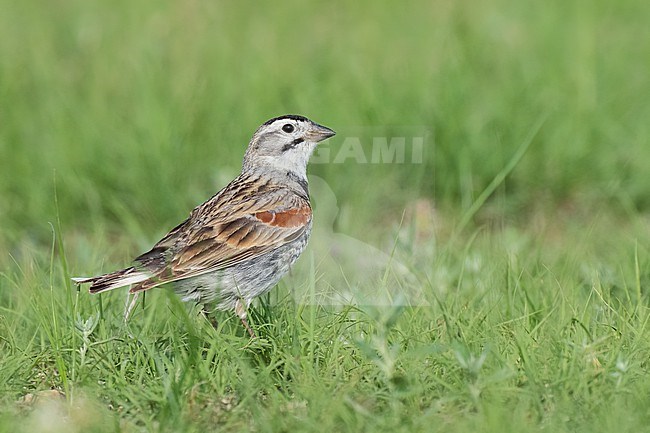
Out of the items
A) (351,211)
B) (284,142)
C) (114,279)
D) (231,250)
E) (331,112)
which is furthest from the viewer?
(331,112)

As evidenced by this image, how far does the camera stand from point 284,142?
578cm

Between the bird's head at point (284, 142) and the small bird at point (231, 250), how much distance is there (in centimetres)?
16

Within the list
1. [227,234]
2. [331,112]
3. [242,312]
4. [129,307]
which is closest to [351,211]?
[331,112]

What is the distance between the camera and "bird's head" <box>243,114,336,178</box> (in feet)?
18.9

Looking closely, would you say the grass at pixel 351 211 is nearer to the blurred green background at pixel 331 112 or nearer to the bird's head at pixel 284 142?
the blurred green background at pixel 331 112

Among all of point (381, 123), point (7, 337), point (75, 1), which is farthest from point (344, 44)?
point (7, 337)

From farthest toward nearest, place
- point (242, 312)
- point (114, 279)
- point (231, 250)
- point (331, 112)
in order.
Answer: point (331, 112), point (231, 250), point (242, 312), point (114, 279)

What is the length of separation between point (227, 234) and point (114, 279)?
25.3 inches

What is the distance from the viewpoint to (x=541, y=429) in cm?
385

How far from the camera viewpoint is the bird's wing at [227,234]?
16.4 feet

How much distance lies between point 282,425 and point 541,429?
0.91m

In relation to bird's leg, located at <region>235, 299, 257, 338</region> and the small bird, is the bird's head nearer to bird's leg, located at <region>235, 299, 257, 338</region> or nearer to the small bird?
the small bird

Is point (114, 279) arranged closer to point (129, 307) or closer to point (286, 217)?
point (129, 307)

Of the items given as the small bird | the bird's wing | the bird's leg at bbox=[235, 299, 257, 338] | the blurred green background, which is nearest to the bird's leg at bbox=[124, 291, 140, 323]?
the small bird
